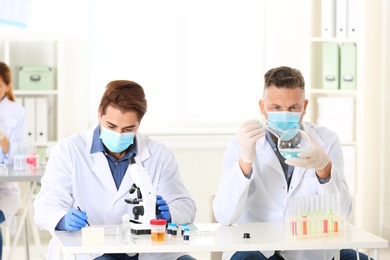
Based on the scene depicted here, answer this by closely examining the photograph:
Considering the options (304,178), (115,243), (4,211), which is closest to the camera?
(115,243)

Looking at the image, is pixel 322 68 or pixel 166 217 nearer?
pixel 166 217

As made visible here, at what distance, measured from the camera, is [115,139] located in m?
3.38

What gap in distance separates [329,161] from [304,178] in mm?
217

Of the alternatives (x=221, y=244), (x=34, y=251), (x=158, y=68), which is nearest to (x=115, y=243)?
(x=221, y=244)

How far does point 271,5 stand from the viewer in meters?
6.46

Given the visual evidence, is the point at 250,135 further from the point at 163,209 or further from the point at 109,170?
the point at 109,170

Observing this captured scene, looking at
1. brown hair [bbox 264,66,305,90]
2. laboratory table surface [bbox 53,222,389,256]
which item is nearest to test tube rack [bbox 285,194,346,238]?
laboratory table surface [bbox 53,222,389,256]

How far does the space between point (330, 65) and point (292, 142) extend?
9.42ft

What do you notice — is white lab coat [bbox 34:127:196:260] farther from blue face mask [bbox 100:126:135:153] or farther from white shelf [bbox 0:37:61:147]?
white shelf [bbox 0:37:61:147]

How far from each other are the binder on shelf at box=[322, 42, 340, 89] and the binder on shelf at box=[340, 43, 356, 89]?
0.03 m

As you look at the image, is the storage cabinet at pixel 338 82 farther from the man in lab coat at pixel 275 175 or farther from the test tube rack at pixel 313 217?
the test tube rack at pixel 313 217

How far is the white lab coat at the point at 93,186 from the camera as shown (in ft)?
11.0

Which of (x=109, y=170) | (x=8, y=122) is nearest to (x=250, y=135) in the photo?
(x=109, y=170)

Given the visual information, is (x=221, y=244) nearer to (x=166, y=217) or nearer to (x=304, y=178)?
(x=166, y=217)
